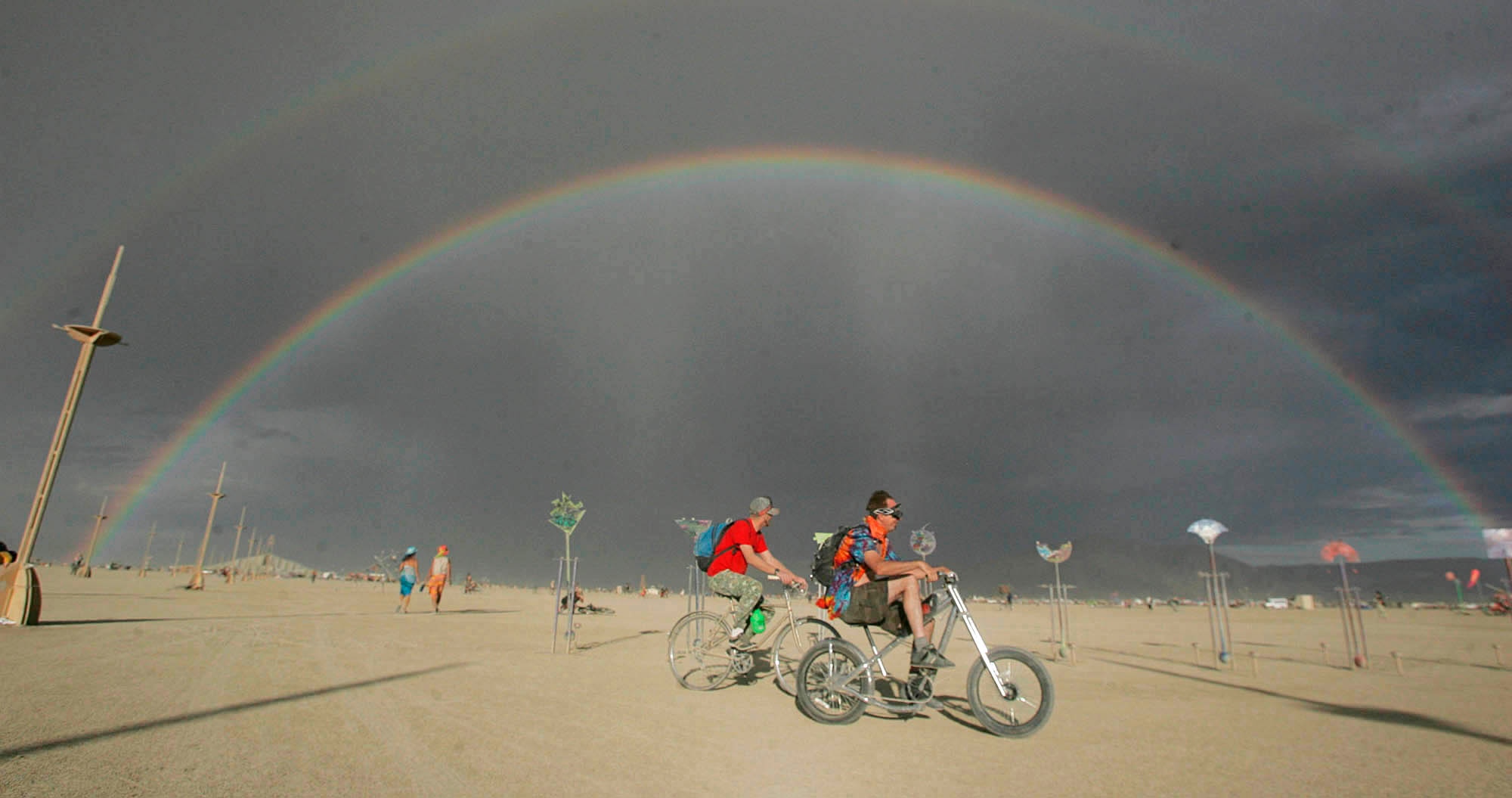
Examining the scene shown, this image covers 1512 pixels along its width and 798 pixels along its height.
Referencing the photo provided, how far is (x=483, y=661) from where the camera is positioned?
1109 cm

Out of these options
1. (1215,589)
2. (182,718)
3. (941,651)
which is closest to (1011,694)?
(941,651)

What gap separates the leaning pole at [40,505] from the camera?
13.0 meters

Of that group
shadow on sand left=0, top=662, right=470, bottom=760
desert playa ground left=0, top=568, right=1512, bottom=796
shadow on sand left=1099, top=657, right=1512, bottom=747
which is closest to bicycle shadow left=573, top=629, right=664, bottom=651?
desert playa ground left=0, top=568, right=1512, bottom=796

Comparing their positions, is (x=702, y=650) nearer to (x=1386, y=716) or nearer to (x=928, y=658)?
(x=928, y=658)

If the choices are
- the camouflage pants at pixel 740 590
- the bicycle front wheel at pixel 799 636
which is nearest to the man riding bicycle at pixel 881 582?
the bicycle front wheel at pixel 799 636

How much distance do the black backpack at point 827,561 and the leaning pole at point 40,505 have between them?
15018 mm

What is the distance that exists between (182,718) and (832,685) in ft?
19.1

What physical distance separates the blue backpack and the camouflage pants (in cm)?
26

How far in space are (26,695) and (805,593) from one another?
7.76 metres

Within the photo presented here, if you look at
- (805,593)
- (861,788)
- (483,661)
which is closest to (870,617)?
(805,593)

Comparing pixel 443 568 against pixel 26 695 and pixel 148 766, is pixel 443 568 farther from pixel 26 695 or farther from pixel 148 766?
pixel 148 766

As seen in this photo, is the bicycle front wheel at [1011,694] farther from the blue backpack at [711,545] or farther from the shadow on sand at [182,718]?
the shadow on sand at [182,718]

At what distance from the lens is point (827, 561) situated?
7.60 metres

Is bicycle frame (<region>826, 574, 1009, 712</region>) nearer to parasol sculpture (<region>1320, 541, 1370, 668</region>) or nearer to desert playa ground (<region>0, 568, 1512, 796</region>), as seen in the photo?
desert playa ground (<region>0, 568, 1512, 796</region>)
